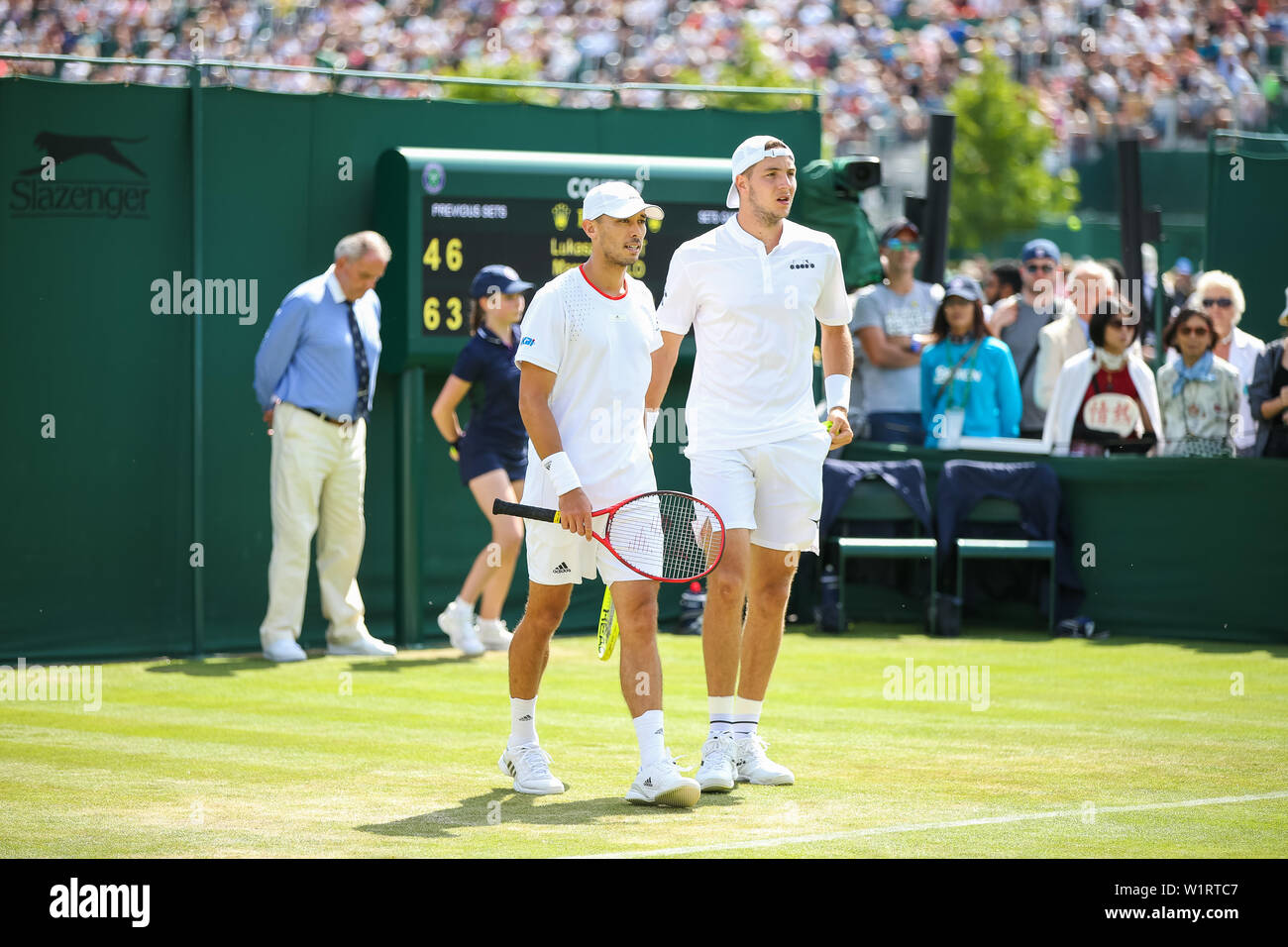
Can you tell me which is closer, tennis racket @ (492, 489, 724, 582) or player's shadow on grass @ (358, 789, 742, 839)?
player's shadow on grass @ (358, 789, 742, 839)

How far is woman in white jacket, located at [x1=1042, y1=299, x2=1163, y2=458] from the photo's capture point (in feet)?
43.6

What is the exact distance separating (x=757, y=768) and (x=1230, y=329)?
7755mm

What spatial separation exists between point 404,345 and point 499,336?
895 millimetres

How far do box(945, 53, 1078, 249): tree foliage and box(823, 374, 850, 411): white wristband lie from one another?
23620mm

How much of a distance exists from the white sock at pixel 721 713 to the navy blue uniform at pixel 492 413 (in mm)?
4339

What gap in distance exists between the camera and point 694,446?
786 cm

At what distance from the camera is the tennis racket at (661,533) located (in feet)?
23.6

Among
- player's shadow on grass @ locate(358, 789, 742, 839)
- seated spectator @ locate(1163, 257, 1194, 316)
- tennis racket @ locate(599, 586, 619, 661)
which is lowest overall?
player's shadow on grass @ locate(358, 789, 742, 839)

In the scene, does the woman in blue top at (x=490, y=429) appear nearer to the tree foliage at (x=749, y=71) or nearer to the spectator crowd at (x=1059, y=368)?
the spectator crowd at (x=1059, y=368)

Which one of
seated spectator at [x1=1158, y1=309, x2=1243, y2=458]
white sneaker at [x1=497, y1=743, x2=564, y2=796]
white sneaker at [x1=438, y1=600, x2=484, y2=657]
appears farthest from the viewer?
seated spectator at [x1=1158, y1=309, x2=1243, y2=458]

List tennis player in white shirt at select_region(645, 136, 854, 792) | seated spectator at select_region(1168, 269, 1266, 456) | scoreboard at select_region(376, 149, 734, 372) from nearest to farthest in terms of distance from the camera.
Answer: tennis player in white shirt at select_region(645, 136, 854, 792) < scoreboard at select_region(376, 149, 734, 372) < seated spectator at select_region(1168, 269, 1266, 456)

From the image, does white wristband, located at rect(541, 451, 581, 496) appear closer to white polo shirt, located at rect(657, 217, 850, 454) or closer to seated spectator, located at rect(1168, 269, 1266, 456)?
white polo shirt, located at rect(657, 217, 850, 454)

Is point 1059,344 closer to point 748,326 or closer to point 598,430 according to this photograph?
point 748,326

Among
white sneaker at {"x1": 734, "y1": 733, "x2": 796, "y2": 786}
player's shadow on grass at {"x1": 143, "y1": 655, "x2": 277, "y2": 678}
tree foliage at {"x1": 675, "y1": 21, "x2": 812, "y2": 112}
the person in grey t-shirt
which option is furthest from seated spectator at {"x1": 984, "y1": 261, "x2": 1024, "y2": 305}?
tree foliage at {"x1": 675, "y1": 21, "x2": 812, "y2": 112}
